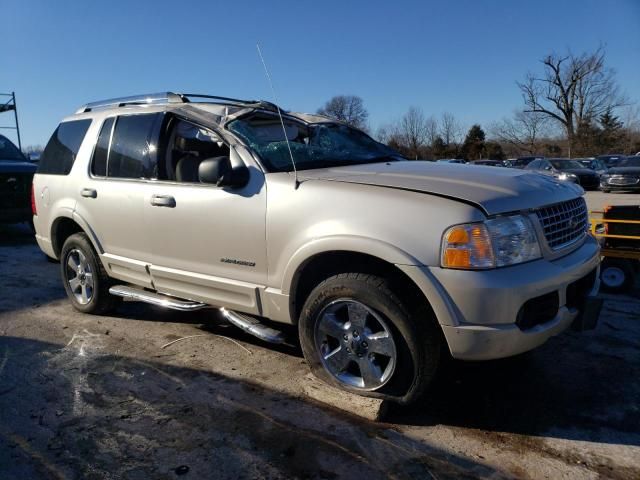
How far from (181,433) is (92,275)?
2358mm

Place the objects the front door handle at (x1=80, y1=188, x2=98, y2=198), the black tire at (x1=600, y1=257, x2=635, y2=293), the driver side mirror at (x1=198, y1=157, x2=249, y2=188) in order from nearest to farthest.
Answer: the driver side mirror at (x1=198, y1=157, x2=249, y2=188) < the front door handle at (x1=80, y1=188, x2=98, y2=198) < the black tire at (x1=600, y1=257, x2=635, y2=293)

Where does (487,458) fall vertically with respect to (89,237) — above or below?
below

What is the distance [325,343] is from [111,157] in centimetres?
252

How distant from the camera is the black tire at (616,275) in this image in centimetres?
521

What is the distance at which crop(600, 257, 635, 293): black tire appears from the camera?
17.1ft

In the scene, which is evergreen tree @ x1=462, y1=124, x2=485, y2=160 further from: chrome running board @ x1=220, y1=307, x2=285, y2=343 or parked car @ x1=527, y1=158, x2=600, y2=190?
chrome running board @ x1=220, y1=307, x2=285, y2=343

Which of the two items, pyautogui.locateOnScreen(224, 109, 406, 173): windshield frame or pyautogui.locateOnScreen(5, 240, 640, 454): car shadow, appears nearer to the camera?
pyautogui.locateOnScreen(5, 240, 640, 454): car shadow

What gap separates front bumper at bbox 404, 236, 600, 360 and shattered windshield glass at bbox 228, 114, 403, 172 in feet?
4.45

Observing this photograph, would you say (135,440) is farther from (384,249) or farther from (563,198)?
(563,198)

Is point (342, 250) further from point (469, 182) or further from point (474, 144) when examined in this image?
point (474, 144)

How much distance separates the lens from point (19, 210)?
884 centimetres

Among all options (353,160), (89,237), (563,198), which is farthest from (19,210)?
(563,198)

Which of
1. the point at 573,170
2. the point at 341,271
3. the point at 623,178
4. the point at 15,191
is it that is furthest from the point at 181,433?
the point at 573,170

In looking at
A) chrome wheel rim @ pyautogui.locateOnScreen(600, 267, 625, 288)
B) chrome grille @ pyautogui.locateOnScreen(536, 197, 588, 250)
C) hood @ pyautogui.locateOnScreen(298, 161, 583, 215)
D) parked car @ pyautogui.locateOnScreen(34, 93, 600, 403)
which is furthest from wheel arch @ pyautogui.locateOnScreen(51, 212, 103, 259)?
chrome wheel rim @ pyautogui.locateOnScreen(600, 267, 625, 288)
